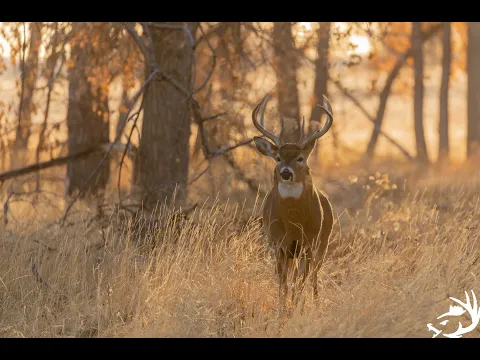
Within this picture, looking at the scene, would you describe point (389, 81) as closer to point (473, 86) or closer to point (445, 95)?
point (445, 95)

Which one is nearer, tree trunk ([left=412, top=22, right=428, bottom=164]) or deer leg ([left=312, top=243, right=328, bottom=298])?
deer leg ([left=312, top=243, right=328, bottom=298])

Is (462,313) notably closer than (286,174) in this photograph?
Yes

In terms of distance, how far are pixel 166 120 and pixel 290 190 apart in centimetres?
378

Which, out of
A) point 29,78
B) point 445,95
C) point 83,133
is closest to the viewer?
point 29,78

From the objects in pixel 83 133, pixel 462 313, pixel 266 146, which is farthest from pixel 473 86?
pixel 462 313

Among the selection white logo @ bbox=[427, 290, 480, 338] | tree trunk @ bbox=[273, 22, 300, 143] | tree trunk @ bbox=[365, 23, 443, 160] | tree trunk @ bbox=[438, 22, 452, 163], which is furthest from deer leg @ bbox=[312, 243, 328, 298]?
tree trunk @ bbox=[438, 22, 452, 163]

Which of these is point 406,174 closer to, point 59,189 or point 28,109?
point 59,189

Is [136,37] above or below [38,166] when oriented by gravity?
above

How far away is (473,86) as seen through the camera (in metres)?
22.5

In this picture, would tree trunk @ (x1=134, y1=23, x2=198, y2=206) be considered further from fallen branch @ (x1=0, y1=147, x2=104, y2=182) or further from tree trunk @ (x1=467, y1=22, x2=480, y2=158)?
tree trunk @ (x1=467, y1=22, x2=480, y2=158)

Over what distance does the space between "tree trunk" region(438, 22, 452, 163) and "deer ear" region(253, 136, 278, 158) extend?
→ 1316 centimetres

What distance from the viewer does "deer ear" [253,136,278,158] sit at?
26.2 ft

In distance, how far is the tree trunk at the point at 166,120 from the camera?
11148mm
